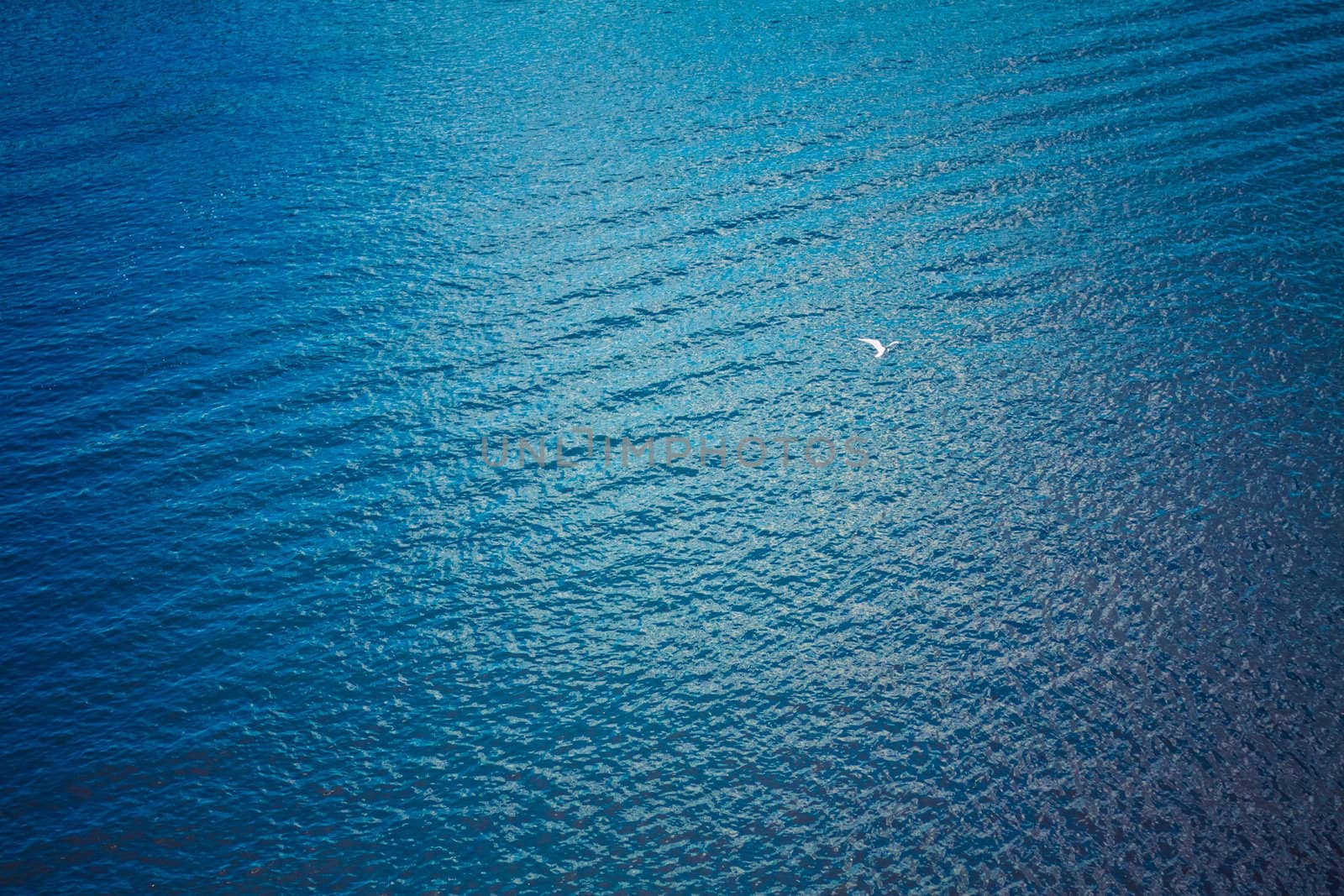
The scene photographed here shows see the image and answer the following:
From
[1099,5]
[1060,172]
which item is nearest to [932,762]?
[1060,172]

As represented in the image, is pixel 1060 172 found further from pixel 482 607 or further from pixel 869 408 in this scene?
pixel 482 607

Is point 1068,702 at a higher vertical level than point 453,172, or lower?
lower

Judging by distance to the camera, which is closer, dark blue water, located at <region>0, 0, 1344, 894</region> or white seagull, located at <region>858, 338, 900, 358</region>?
dark blue water, located at <region>0, 0, 1344, 894</region>

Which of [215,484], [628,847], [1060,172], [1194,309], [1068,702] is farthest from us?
[1060,172]

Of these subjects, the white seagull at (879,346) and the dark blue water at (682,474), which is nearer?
the dark blue water at (682,474)
